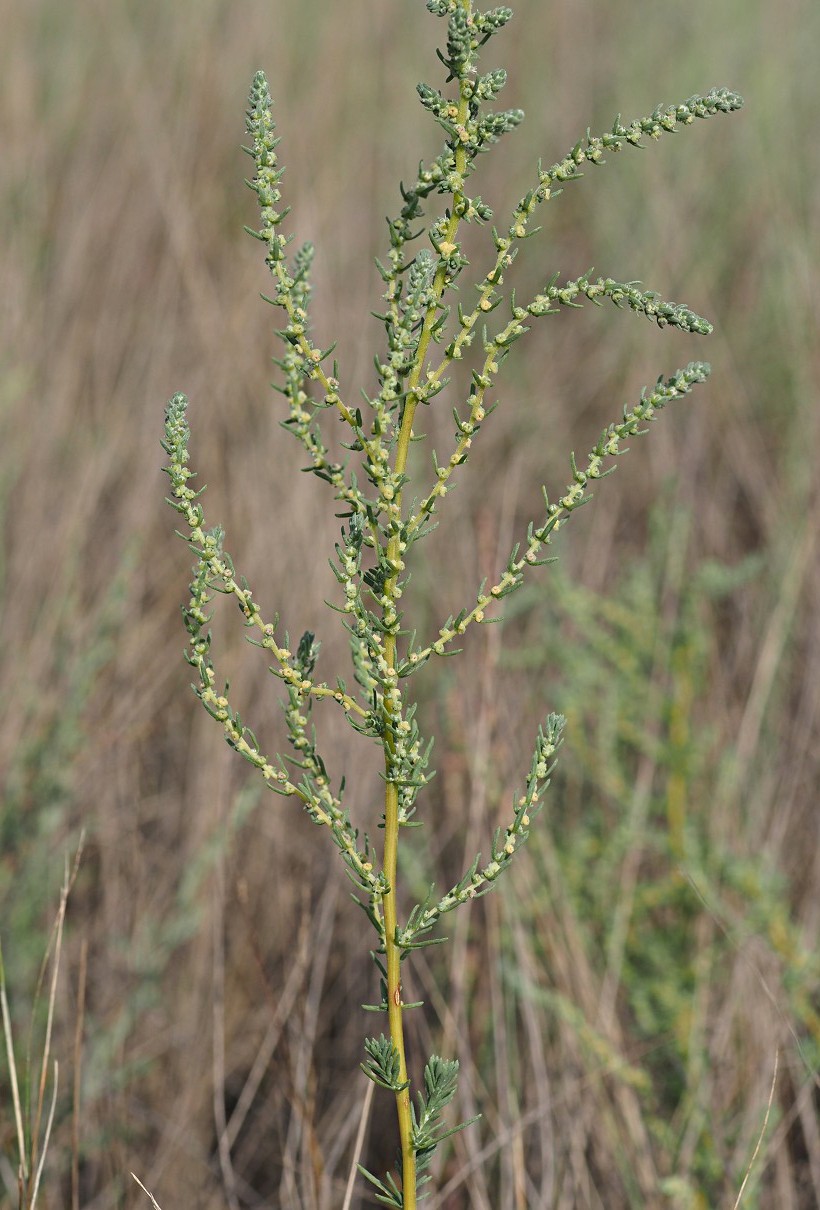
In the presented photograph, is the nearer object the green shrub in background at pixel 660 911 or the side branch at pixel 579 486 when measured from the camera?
the side branch at pixel 579 486

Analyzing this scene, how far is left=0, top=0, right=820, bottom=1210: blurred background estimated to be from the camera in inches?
65.6

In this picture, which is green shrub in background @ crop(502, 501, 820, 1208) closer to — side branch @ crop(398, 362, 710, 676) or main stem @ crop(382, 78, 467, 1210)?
main stem @ crop(382, 78, 467, 1210)

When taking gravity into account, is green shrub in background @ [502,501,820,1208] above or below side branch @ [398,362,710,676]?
below

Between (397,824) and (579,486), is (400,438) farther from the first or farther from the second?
(397,824)

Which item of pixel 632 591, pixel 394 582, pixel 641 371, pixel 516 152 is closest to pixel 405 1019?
pixel 632 591

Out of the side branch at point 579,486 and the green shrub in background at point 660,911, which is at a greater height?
the side branch at point 579,486

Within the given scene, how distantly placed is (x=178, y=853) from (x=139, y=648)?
1.45 ft

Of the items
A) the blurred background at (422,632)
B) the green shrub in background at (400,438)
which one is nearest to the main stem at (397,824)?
the green shrub in background at (400,438)

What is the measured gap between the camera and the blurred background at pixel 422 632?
65.6 inches

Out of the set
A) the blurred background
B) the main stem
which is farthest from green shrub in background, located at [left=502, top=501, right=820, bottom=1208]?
the main stem

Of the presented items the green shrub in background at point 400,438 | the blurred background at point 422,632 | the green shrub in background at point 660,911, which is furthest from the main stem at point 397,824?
the green shrub in background at point 660,911

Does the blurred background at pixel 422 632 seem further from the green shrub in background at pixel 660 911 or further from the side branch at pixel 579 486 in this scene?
the side branch at pixel 579 486

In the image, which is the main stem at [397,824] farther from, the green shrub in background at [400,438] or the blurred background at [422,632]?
the blurred background at [422,632]

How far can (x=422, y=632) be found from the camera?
2.40m
